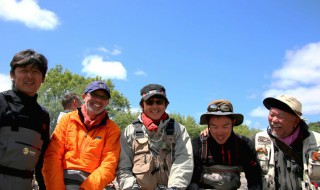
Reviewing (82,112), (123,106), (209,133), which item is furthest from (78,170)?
(123,106)

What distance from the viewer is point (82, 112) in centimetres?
473

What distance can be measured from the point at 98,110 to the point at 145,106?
74 centimetres

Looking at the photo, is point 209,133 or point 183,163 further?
point 209,133

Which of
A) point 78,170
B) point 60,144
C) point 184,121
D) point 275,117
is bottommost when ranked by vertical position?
point 78,170

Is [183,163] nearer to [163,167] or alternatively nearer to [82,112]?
[163,167]

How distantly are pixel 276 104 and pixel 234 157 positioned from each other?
119 centimetres

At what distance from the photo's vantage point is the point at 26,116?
13.2ft

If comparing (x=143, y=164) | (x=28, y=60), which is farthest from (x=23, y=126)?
(x=143, y=164)

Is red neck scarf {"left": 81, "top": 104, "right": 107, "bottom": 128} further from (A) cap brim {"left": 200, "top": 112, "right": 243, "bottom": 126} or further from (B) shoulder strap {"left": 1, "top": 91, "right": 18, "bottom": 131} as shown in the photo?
(A) cap brim {"left": 200, "top": 112, "right": 243, "bottom": 126}

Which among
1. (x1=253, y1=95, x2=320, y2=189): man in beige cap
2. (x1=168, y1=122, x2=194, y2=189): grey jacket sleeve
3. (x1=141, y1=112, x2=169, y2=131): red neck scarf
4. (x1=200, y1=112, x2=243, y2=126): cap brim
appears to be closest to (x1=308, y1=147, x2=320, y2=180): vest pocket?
(x1=253, y1=95, x2=320, y2=189): man in beige cap

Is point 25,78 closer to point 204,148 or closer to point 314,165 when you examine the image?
point 204,148

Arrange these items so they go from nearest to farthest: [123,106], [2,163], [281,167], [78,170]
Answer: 1. [2,163]
2. [78,170]
3. [281,167]
4. [123,106]

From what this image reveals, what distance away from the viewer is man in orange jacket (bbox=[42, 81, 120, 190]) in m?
4.26

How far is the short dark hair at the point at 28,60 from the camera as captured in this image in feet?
13.5
